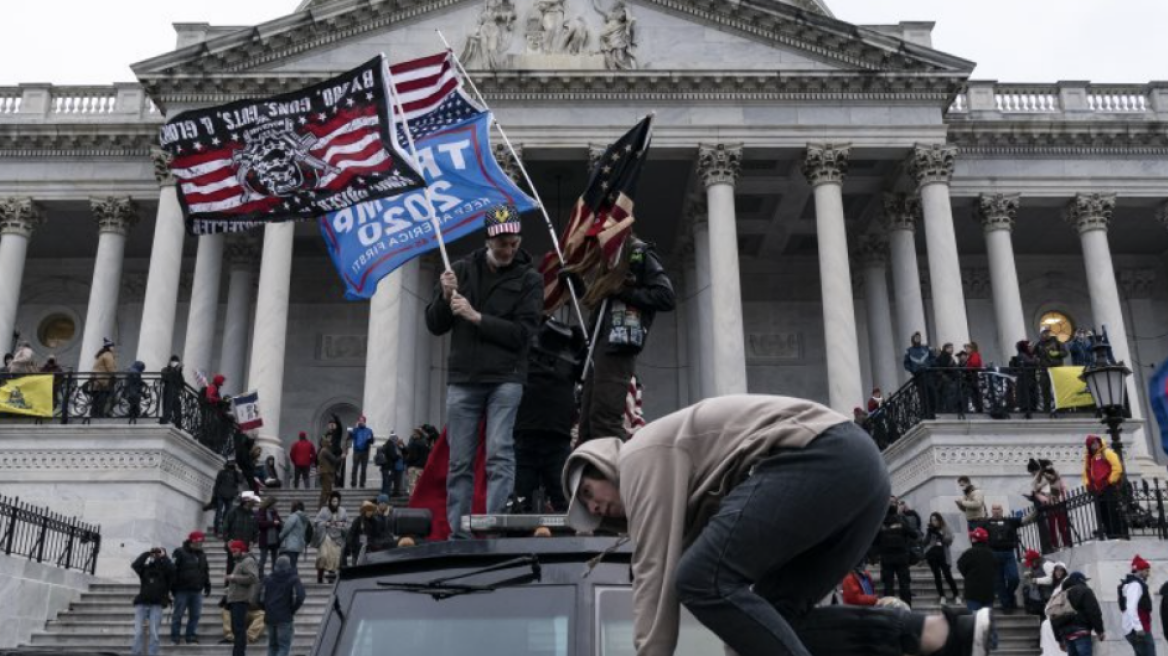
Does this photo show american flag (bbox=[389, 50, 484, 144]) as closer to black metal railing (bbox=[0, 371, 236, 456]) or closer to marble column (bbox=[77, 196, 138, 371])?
black metal railing (bbox=[0, 371, 236, 456])

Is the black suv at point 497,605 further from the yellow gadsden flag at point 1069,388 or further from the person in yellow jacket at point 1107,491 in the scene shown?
the yellow gadsden flag at point 1069,388

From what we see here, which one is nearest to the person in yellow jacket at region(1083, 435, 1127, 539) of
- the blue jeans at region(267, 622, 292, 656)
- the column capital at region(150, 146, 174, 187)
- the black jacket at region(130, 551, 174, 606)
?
the blue jeans at region(267, 622, 292, 656)

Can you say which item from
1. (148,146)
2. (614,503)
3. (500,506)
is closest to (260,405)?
(148,146)

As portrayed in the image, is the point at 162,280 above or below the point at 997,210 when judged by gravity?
below

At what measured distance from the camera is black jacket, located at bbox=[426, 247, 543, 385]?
22.9 feet

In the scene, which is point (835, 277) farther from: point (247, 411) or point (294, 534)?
point (294, 534)

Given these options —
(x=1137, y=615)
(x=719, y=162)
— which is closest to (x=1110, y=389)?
(x=1137, y=615)

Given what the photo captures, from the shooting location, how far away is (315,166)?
12180mm

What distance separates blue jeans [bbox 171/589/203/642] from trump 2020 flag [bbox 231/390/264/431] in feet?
37.7

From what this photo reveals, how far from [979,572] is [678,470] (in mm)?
13490

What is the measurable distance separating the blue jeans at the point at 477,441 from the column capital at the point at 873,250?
1242 inches

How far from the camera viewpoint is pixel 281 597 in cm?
1441

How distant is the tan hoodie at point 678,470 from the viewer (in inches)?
122

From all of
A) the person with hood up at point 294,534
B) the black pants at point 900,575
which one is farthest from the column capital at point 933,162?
the person with hood up at point 294,534
